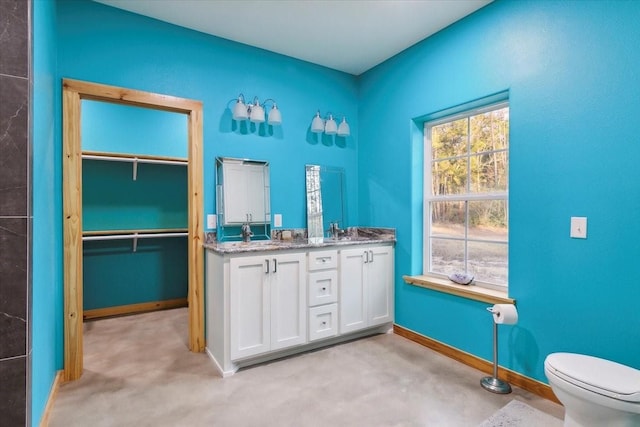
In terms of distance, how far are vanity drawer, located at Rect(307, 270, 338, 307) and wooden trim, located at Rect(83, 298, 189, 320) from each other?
7.48 ft

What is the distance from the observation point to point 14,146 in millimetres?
1324

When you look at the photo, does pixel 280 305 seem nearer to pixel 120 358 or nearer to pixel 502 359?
pixel 120 358

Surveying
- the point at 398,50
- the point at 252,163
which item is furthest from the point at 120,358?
the point at 398,50

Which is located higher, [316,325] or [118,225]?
[118,225]

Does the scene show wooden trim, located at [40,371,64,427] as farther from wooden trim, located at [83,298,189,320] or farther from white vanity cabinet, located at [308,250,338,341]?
white vanity cabinet, located at [308,250,338,341]

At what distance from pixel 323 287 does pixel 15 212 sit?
2.05m

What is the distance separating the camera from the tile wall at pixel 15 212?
130cm

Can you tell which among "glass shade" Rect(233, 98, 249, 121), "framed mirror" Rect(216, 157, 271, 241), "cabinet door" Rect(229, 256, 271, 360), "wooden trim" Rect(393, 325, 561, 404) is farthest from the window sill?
"glass shade" Rect(233, 98, 249, 121)

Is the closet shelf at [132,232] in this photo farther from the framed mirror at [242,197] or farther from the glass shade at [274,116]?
the glass shade at [274,116]

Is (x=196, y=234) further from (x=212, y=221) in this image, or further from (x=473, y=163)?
(x=473, y=163)

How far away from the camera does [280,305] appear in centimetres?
258

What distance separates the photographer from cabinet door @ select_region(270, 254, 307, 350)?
2.54 metres

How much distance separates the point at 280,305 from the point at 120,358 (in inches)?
54.7

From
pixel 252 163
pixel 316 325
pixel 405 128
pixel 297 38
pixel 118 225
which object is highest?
pixel 297 38
